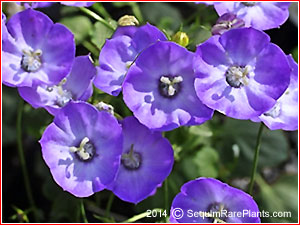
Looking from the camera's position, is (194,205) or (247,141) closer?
(194,205)

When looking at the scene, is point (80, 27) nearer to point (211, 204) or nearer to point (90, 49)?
point (90, 49)

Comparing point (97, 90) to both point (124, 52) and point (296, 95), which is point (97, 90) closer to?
point (124, 52)

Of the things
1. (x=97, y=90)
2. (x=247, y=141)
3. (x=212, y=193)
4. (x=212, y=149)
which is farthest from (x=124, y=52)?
(x=247, y=141)

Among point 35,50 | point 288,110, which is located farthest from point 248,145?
point 35,50

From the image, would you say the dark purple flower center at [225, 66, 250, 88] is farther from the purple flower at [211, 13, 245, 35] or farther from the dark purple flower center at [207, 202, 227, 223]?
the dark purple flower center at [207, 202, 227, 223]

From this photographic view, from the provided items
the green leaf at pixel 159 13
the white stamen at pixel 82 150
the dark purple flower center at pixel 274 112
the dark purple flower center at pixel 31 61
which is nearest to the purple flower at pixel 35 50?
the dark purple flower center at pixel 31 61

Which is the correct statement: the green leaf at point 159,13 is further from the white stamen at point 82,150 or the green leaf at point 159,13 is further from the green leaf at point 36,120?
the white stamen at point 82,150

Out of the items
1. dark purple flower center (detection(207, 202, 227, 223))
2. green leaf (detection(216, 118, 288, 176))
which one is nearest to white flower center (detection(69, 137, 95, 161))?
dark purple flower center (detection(207, 202, 227, 223))
